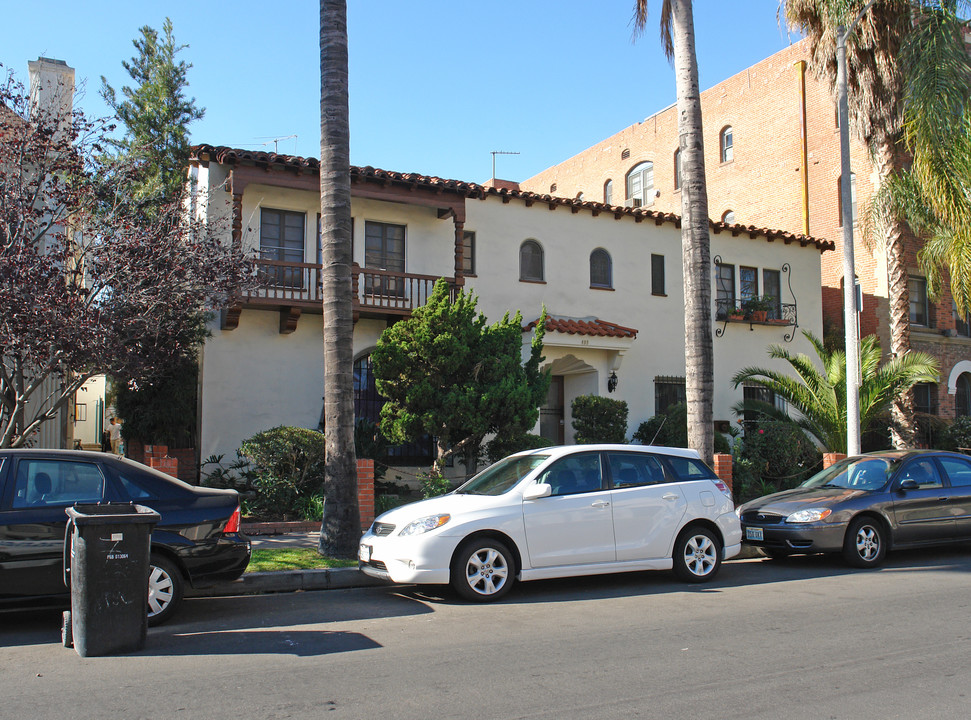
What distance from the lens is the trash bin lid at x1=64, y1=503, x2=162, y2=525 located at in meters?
6.06

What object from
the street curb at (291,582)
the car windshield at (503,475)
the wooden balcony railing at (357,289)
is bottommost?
the street curb at (291,582)

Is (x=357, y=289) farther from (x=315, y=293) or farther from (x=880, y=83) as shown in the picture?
(x=880, y=83)

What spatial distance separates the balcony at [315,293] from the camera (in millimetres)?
15242

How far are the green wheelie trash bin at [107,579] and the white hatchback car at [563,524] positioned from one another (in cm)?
251

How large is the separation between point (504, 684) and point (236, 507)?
11.1 feet

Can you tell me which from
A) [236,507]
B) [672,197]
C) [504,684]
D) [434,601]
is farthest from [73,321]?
[672,197]

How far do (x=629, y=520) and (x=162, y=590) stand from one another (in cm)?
463

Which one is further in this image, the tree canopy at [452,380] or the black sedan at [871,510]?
the tree canopy at [452,380]

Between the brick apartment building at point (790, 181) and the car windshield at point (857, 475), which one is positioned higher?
the brick apartment building at point (790, 181)

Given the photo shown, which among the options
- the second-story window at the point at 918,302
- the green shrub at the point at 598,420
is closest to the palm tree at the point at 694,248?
the green shrub at the point at 598,420

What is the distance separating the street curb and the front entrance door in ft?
35.9

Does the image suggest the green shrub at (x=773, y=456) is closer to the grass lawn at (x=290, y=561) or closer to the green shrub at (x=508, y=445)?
the green shrub at (x=508, y=445)

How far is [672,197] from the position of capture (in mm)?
31500

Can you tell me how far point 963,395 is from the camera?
85.4 ft
